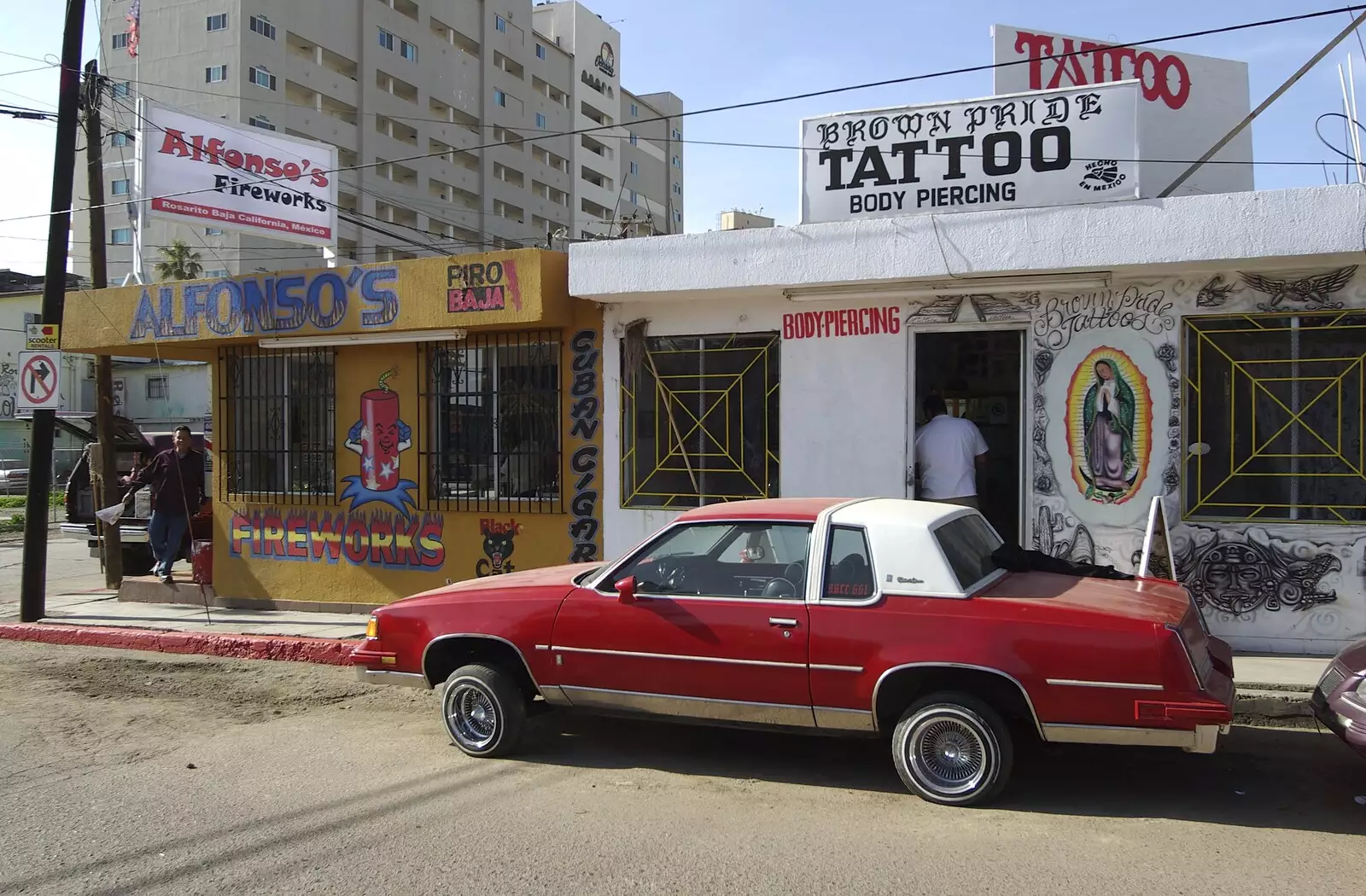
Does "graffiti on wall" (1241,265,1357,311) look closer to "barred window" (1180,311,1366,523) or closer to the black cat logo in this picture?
"barred window" (1180,311,1366,523)

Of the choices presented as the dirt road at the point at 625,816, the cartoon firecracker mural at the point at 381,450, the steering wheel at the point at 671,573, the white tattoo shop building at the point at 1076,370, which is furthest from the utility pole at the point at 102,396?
the steering wheel at the point at 671,573

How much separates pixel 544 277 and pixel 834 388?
2823 millimetres

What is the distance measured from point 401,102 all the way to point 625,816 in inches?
2265

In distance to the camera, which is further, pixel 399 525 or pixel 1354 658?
pixel 399 525

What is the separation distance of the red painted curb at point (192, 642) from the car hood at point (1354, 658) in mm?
7143

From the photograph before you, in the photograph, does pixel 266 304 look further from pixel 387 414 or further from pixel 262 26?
pixel 262 26

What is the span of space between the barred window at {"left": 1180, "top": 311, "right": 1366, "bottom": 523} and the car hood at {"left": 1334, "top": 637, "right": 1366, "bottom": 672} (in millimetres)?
2843

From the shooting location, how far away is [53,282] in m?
10.6

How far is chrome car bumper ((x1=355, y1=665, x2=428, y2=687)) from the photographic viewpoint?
19.2 feet

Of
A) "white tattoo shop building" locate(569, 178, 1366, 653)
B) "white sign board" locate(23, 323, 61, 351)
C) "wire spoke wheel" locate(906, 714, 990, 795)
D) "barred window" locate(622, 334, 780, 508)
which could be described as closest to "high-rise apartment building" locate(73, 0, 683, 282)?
"white sign board" locate(23, 323, 61, 351)

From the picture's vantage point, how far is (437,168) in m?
58.3

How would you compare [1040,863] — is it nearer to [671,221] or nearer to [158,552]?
[158,552]

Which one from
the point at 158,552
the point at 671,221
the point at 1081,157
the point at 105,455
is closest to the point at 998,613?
the point at 1081,157

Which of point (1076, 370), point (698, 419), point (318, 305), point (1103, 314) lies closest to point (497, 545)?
point (698, 419)
